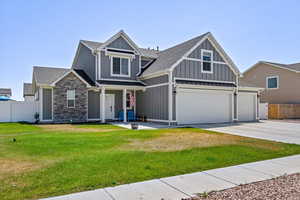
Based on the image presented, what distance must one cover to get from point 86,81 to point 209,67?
984 cm

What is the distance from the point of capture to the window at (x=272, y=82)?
2698 cm

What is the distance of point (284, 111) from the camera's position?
23656 millimetres

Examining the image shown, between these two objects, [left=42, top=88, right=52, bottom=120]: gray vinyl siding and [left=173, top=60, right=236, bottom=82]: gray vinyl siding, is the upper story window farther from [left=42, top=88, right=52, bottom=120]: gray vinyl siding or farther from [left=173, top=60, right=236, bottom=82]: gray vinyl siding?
[left=42, top=88, right=52, bottom=120]: gray vinyl siding

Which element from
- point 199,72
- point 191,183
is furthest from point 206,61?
point 191,183

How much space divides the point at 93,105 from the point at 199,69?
8.96 m

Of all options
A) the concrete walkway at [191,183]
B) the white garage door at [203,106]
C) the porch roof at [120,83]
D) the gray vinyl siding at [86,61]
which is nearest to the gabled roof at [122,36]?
the gray vinyl siding at [86,61]

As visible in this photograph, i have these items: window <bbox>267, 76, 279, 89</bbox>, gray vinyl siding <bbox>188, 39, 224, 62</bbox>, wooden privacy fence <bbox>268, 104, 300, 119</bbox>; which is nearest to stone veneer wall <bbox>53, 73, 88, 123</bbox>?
gray vinyl siding <bbox>188, 39, 224, 62</bbox>

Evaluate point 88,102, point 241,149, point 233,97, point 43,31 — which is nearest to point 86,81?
point 88,102

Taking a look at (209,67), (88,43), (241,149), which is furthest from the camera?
(88,43)

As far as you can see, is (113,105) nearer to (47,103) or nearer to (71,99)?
(71,99)

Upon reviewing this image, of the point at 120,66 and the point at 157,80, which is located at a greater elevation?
the point at 120,66

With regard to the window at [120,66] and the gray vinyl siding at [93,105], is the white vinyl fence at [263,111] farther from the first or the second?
the gray vinyl siding at [93,105]

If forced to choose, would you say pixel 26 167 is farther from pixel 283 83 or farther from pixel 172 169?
pixel 283 83

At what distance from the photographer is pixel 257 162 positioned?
5.75 m
